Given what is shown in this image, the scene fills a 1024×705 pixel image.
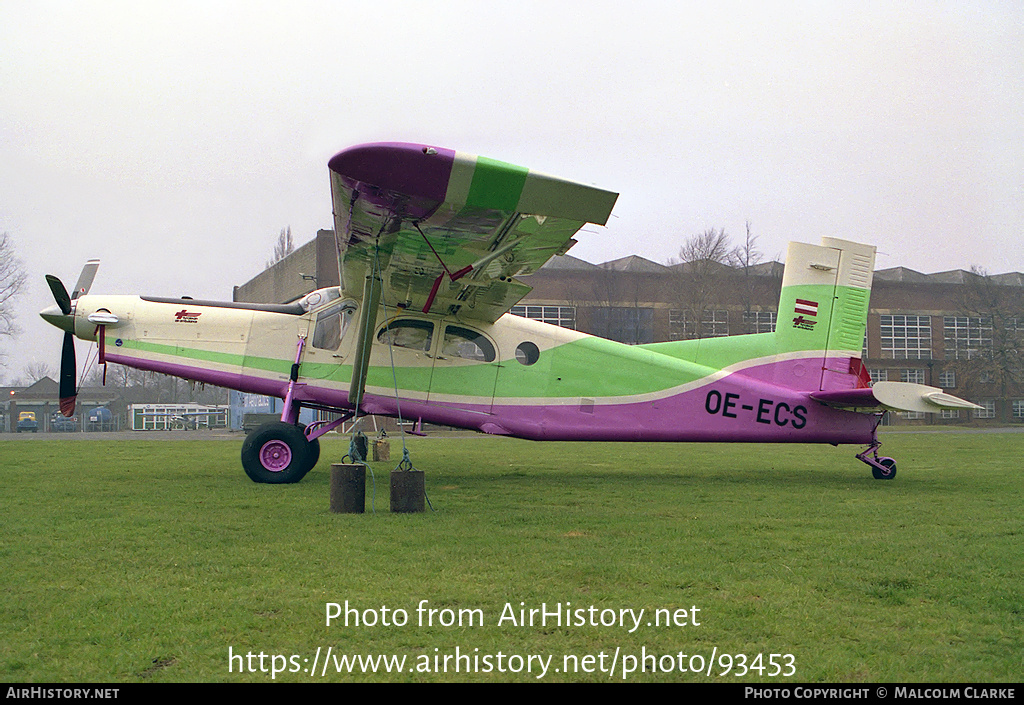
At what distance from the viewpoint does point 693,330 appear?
159 feet

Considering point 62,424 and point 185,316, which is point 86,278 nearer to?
point 185,316

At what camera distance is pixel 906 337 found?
59.3 m

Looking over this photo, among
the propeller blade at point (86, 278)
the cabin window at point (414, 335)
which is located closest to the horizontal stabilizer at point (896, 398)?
the cabin window at point (414, 335)

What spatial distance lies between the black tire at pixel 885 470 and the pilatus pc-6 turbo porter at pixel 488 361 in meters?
0.04

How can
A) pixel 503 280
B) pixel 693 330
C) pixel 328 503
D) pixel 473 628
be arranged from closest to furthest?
pixel 473 628 < pixel 328 503 < pixel 503 280 < pixel 693 330

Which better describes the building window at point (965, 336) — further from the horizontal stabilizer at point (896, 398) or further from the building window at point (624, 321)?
the horizontal stabilizer at point (896, 398)

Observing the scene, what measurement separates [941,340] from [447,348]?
59599 mm

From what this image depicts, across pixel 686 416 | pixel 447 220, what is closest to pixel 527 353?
pixel 686 416

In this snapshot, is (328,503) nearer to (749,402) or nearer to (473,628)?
(473,628)

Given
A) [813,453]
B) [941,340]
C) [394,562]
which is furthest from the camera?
[941,340]

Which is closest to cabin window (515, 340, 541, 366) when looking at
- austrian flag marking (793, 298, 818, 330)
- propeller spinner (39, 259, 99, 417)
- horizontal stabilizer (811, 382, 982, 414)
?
austrian flag marking (793, 298, 818, 330)

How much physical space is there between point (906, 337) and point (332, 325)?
58.3 metres

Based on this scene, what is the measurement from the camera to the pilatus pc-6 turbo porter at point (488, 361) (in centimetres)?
1037
